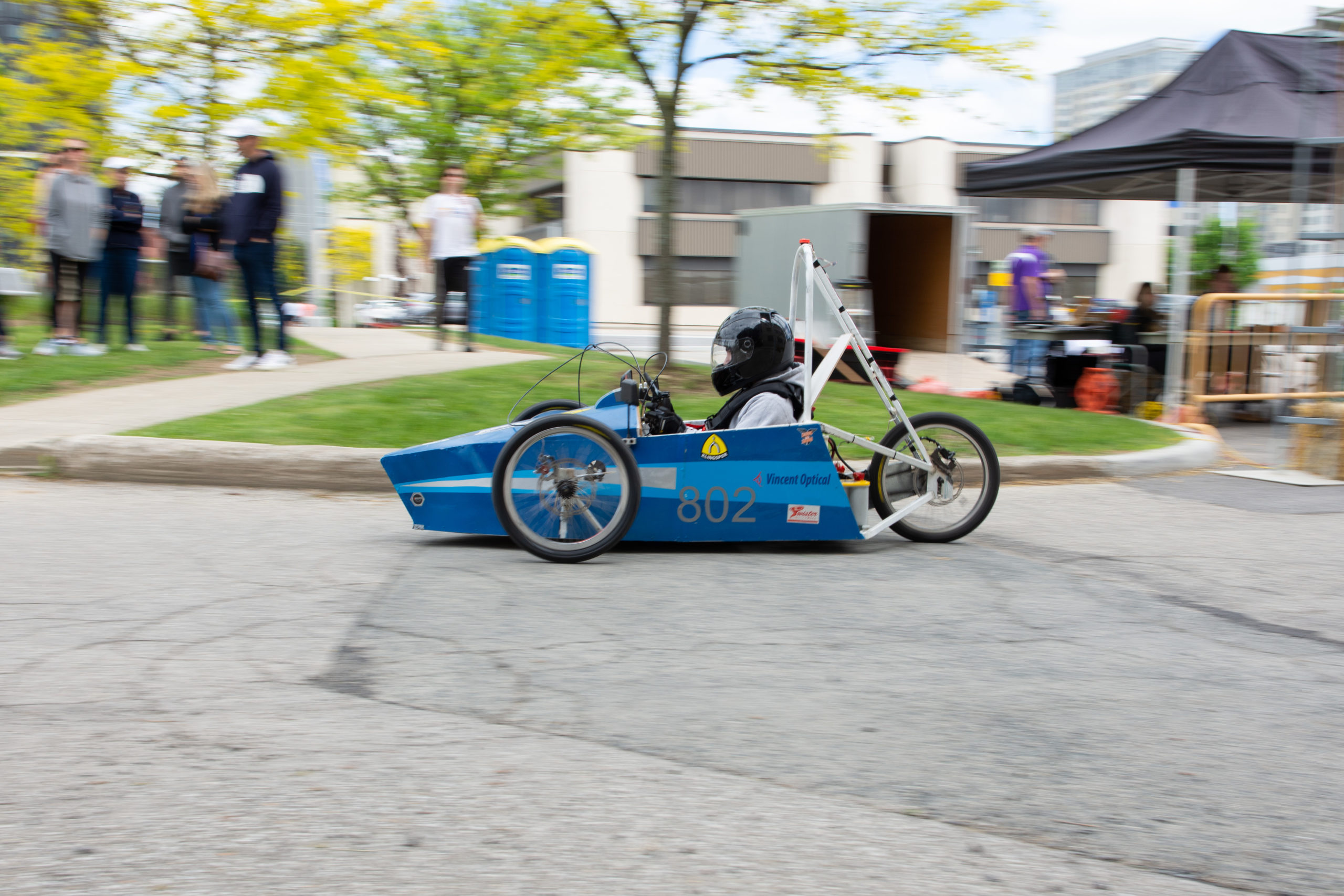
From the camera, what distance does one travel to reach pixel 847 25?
9820 millimetres

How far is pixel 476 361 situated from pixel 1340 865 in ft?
30.8

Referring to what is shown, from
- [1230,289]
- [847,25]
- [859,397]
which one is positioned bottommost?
[859,397]

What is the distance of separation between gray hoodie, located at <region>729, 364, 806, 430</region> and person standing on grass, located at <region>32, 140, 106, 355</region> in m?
7.53

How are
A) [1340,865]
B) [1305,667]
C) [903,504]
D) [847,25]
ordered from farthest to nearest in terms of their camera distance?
1. [847,25]
2. [903,504]
3. [1305,667]
4. [1340,865]

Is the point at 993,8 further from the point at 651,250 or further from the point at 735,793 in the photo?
the point at 651,250

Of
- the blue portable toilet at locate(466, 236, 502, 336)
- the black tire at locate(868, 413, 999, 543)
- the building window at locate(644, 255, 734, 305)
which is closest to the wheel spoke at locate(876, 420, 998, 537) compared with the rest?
the black tire at locate(868, 413, 999, 543)

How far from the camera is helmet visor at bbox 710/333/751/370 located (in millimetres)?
5699

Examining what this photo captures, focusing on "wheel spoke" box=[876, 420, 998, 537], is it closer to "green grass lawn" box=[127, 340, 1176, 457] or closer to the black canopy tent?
"green grass lawn" box=[127, 340, 1176, 457]

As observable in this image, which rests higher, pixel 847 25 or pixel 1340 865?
pixel 847 25

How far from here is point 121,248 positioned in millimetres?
10656

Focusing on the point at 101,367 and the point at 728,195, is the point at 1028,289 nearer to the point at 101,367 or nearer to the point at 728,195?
the point at 101,367

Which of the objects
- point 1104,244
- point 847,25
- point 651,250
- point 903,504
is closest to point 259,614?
point 903,504

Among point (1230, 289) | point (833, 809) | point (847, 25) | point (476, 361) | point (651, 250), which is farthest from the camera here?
point (651, 250)

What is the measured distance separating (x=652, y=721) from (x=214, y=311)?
987 cm
